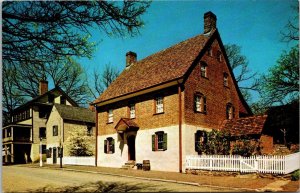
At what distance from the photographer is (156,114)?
18562mm

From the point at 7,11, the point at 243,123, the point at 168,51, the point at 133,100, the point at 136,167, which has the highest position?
the point at 168,51

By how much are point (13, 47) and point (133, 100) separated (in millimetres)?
12107

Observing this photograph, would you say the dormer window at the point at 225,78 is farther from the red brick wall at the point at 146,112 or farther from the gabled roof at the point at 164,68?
the red brick wall at the point at 146,112

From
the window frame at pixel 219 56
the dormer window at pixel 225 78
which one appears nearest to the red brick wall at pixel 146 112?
Answer: the window frame at pixel 219 56

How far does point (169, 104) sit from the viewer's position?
58.5ft

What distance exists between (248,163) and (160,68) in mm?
8162

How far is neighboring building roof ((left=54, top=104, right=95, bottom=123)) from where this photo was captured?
32.8 m

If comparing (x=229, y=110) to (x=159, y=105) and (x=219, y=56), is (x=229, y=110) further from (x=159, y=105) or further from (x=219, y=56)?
(x=159, y=105)

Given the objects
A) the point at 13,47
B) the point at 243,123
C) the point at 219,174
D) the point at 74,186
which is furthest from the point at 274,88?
the point at 13,47

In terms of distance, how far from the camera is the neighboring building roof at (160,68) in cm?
1822

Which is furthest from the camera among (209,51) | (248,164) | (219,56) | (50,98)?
(50,98)

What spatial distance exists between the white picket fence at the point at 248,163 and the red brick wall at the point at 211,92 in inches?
92.6

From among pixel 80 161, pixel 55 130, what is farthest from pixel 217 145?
pixel 55 130

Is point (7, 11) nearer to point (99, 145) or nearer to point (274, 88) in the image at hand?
point (274, 88)
